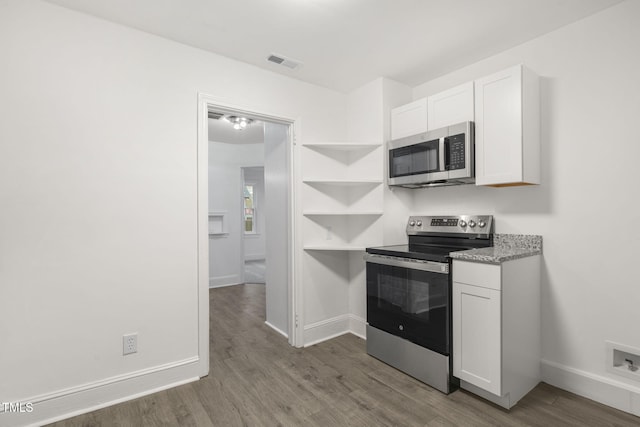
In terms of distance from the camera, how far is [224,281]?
5605mm

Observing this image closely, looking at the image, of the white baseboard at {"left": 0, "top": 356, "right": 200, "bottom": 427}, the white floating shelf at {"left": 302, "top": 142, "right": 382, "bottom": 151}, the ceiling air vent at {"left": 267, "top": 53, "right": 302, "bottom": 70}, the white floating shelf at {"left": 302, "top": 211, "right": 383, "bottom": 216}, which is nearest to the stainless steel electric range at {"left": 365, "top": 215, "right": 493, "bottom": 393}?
the white floating shelf at {"left": 302, "top": 211, "right": 383, "bottom": 216}

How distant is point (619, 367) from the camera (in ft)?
6.45

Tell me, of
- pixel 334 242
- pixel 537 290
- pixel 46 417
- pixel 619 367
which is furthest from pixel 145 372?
pixel 619 367

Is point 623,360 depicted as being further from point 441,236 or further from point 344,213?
point 344,213

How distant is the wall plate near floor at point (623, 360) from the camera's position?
1910 millimetres

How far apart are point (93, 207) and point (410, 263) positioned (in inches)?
87.5

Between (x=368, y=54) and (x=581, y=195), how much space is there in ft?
6.13

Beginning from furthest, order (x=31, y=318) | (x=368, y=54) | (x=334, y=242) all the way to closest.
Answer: (x=334, y=242) < (x=368, y=54) < (x=31, y=318)

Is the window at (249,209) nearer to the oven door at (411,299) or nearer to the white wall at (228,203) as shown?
the white wall at (228,203)

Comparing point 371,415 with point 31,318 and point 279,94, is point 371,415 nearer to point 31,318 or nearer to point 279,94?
point 31,318

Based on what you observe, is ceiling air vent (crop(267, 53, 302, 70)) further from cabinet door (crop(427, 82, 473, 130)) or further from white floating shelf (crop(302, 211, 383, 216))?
white floating shelf (crop(302, 211, 383, 216))

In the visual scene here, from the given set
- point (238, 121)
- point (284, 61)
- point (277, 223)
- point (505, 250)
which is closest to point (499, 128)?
point (505, 250)

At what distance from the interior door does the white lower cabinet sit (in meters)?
1.62

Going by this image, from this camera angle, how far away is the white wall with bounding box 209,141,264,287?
5.64 metres
